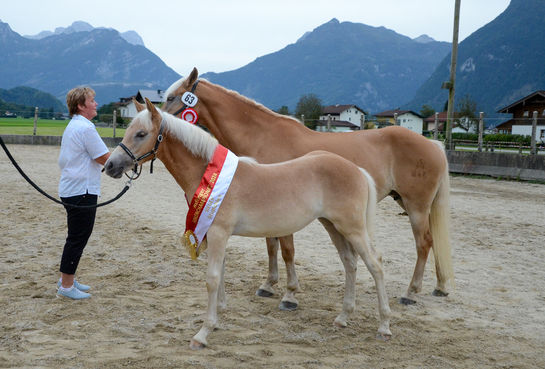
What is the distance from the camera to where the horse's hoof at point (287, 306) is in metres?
4.28

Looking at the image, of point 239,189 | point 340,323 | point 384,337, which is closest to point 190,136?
point 239,189

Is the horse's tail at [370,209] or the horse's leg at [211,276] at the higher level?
the horse's tail at [370,209]

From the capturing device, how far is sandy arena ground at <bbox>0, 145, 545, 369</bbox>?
10.6ft

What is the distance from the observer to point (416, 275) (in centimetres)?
479

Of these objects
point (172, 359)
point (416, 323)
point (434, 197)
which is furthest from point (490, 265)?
point (172, 359)

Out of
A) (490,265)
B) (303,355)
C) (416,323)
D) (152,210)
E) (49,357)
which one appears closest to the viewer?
(49,357)

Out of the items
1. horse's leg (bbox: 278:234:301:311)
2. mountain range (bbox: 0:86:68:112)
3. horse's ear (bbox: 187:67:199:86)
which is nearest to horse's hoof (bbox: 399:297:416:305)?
horse's leg (bbox: 278:234:301:311)

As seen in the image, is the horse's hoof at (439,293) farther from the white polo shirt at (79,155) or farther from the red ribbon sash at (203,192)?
the white polo shirt at (79,155)

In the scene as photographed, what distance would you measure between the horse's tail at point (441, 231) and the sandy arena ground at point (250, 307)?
0.92ft

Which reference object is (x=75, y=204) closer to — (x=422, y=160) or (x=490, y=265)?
(x=422, y=160)

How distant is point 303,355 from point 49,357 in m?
1.75

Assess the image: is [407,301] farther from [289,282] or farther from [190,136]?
[190,136]

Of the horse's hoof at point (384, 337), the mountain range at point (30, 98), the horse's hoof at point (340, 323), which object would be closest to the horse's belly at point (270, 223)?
the horse's hoof at point (340, 323)

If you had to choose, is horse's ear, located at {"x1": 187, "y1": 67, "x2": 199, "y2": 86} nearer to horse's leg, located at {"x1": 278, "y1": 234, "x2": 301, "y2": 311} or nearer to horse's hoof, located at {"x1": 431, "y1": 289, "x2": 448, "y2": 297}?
horse's leg, located at {"x1": 278, "y1": 234, "x2": 301, "y2": 311}
